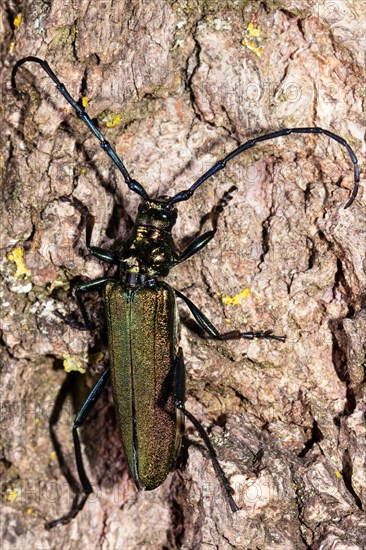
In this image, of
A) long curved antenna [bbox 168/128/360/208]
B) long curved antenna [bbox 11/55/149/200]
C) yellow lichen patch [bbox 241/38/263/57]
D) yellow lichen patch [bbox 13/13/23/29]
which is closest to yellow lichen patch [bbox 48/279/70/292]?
long curved antenna [bbox 11/55/149/200]

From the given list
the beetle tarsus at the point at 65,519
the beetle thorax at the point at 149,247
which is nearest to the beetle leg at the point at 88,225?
the beetle thorax at the point at 149,247

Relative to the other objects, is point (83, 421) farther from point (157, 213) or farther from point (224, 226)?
point (224, 226)

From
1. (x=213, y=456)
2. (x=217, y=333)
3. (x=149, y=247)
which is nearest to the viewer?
(x=213, y=456)

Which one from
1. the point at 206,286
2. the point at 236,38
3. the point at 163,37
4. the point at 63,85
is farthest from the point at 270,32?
the point at 206,286

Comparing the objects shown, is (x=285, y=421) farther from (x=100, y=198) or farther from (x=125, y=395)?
(x=100, y=198)

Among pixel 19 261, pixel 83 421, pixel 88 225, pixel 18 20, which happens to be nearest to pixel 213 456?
pixel 83 421
